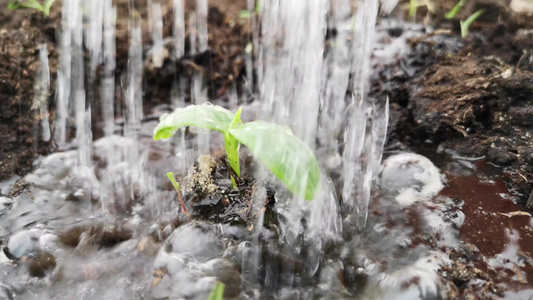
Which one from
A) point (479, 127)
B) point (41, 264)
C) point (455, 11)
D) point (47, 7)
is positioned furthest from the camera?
point (455, 11)

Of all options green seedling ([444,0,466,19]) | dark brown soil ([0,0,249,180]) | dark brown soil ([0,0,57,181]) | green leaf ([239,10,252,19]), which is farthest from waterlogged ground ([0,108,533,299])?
green leaf ([239,10,252,19])

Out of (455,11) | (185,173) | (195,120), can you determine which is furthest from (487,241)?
(455,11)

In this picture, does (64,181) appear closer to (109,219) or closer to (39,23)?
(109,219)

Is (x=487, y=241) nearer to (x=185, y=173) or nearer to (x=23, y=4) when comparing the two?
(x=185, y=173)

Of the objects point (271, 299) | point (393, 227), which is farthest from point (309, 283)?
point (393, 227)

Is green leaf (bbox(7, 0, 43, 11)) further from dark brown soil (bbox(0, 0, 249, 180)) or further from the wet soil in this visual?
the wet soil

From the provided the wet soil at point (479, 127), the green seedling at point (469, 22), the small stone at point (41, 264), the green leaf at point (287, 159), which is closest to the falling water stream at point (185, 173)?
the small stone at point (41, 264)
